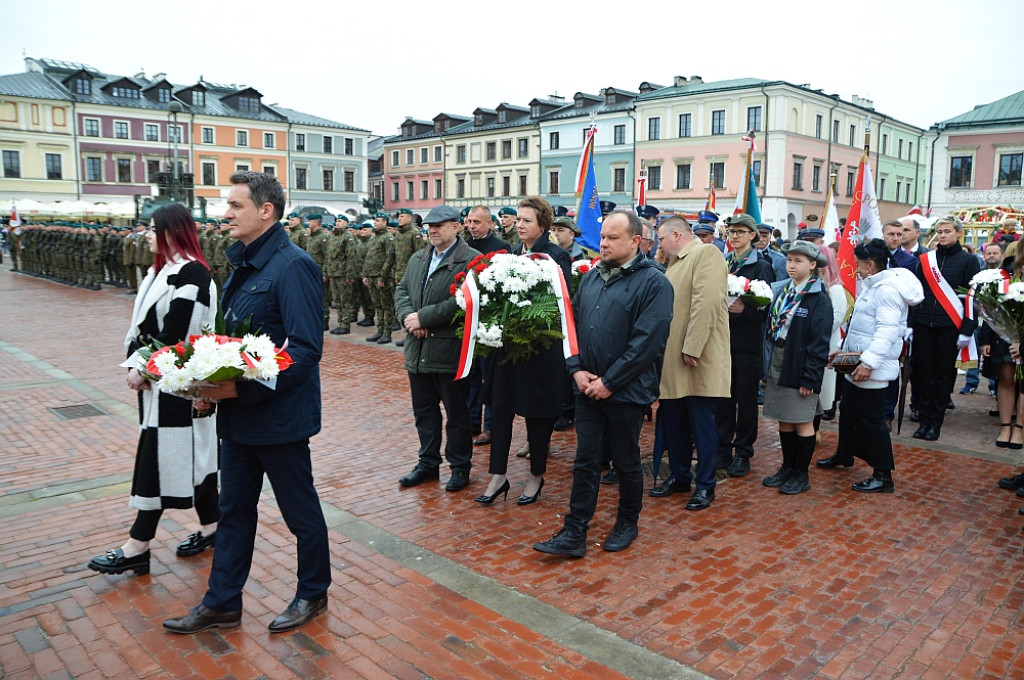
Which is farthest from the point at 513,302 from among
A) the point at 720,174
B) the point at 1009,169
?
the point at 720,174

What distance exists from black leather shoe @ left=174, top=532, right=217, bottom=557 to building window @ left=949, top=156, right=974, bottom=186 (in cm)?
4946

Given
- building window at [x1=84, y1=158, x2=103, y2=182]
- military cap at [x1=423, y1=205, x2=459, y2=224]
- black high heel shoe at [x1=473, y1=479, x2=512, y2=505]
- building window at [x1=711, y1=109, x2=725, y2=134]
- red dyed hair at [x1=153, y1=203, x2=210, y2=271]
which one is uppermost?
building window at [x1=711, y1=109, x2=725, y2=134]

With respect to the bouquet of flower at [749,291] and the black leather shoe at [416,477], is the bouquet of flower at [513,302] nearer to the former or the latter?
the black leather shoe at [416,477]

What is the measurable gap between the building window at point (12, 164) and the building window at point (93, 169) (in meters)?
4.34

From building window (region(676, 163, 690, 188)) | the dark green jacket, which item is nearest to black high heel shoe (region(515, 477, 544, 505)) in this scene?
the dark green jacket

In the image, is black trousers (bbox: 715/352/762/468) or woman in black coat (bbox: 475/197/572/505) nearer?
woman in black coat (bbox: 475/197/572/505)

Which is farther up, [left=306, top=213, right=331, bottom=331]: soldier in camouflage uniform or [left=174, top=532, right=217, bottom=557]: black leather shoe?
[left=306, top=213, right=331, bottom=331]: soldier in camouflage uniform

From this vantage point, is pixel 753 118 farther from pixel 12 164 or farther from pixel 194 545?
pixel 12 164

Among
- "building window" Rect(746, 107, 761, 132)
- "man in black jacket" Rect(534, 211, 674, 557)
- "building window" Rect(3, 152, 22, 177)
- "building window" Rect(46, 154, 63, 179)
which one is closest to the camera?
"man in black jacket" Rect(534, 211, 674, 557)

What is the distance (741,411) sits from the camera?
6.96 metres

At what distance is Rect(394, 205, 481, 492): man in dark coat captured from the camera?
6057 millimetres

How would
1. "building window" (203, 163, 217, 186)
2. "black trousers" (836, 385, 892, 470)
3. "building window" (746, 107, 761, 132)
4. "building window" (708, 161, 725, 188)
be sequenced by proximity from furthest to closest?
1. "building window" (203, 163, 217, 186)
2. "building window" (708, 161, 725, 188)
3. "building window" (746, 107, 761, 132)
4. "black trousers" (836, 385, 892, 470)

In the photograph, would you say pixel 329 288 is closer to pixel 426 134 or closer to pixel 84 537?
pixel 84 537

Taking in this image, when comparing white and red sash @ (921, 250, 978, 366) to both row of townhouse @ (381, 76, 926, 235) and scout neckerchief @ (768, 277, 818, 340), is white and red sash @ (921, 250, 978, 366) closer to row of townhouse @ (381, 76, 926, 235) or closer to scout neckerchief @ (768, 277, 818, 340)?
scout neckerchief @ (768, 277, 818, 340)
